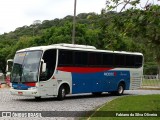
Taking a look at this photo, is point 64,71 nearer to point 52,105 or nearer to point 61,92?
point 61,92

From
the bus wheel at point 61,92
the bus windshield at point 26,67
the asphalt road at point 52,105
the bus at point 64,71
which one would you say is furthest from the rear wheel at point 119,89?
the bus windshield at point 26,67

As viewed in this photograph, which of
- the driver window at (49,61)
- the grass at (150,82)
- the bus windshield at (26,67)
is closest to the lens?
the bus windshield at (26,67)

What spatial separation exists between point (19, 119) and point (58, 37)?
4066 centimetres

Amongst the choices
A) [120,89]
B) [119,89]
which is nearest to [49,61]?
[119,89]

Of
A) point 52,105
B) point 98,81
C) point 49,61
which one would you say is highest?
point 49,61

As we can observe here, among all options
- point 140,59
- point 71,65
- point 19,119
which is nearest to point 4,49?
point 140,59

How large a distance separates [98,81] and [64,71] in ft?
12.5

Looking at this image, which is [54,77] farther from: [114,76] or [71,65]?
[114,76]

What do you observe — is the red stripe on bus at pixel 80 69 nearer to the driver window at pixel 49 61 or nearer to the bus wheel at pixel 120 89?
the driver window at pixel 49 61

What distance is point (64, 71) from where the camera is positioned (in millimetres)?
24188

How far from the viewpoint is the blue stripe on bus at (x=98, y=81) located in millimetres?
25375

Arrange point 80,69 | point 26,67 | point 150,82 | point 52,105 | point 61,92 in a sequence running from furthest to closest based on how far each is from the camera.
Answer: point 150,82 < point 80,69 < point 61,92 < point 26,67 < point 52,105

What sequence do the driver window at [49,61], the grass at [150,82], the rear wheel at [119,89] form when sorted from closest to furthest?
the driver window at [49,61] → the rear wheel at [119,89] → the grass at [150,82]

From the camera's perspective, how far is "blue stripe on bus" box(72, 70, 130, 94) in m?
25.4
